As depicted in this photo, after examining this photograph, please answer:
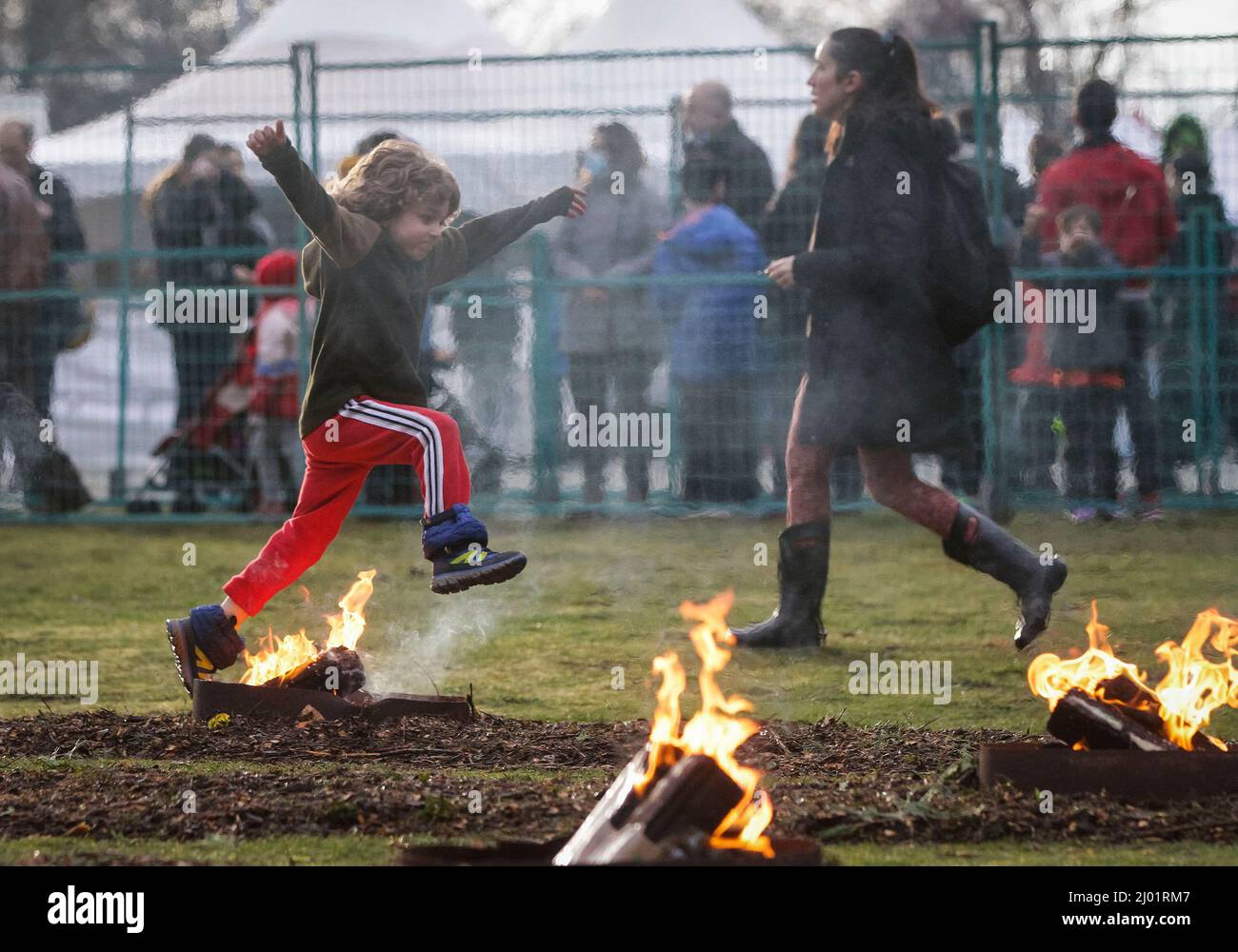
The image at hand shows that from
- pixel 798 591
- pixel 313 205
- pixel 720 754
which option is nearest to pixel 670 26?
pixel 798 591

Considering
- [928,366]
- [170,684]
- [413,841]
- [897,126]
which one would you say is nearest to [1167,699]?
[413,841]

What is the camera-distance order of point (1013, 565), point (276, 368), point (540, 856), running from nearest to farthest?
point (540, 856) < point (1013, 565) < point (276, 368)

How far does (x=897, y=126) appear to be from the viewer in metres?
7.20

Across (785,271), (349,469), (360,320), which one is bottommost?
(349,469)

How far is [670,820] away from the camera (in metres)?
3.63

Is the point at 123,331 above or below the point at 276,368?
above

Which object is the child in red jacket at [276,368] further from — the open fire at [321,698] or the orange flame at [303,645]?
the open fire at [321,698]

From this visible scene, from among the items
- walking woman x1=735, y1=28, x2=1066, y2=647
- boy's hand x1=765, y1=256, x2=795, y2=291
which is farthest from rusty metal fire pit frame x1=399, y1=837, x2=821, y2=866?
boy's hand x1=765, y1=256, x2=795, y2=291

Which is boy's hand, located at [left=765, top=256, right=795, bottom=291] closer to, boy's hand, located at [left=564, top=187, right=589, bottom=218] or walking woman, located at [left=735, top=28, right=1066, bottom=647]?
walking woman, located at [left=735, top=28, right=1066, bottom=647]

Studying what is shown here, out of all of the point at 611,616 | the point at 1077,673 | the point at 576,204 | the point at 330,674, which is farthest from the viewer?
the point at 611,616

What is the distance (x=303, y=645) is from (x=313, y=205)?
5.28 ft

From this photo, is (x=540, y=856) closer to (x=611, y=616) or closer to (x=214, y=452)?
(x=611, y=616)

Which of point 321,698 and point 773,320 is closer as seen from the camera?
point 321,698

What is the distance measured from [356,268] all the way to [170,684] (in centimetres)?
206
